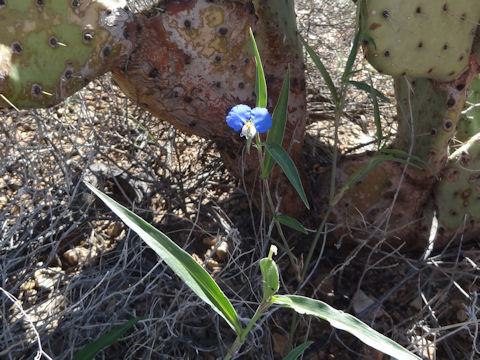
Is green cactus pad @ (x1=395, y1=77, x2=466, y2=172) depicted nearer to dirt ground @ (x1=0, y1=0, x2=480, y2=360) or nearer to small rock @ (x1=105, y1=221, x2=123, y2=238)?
dirt ground @ (x1=0, y1=0, x2=480, y2=360)

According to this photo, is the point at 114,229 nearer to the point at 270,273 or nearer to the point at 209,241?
the point at 209,241

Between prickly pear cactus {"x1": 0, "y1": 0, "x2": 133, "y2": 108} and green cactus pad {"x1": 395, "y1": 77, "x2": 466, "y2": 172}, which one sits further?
green cactus pad {"x1": 395, "y1": 77, "x2": 466, "y2": 172}

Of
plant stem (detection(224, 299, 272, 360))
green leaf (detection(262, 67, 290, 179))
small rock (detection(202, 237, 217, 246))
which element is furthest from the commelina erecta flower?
small rock (detection(202, 237, 217, 246))

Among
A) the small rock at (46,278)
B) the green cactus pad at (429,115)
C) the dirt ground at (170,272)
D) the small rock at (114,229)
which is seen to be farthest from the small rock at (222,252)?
the green cactus pad at (429,115)

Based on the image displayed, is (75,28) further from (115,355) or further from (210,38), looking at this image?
(115,355)

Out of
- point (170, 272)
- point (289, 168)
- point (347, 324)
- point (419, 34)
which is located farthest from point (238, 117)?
point (170, 272)
